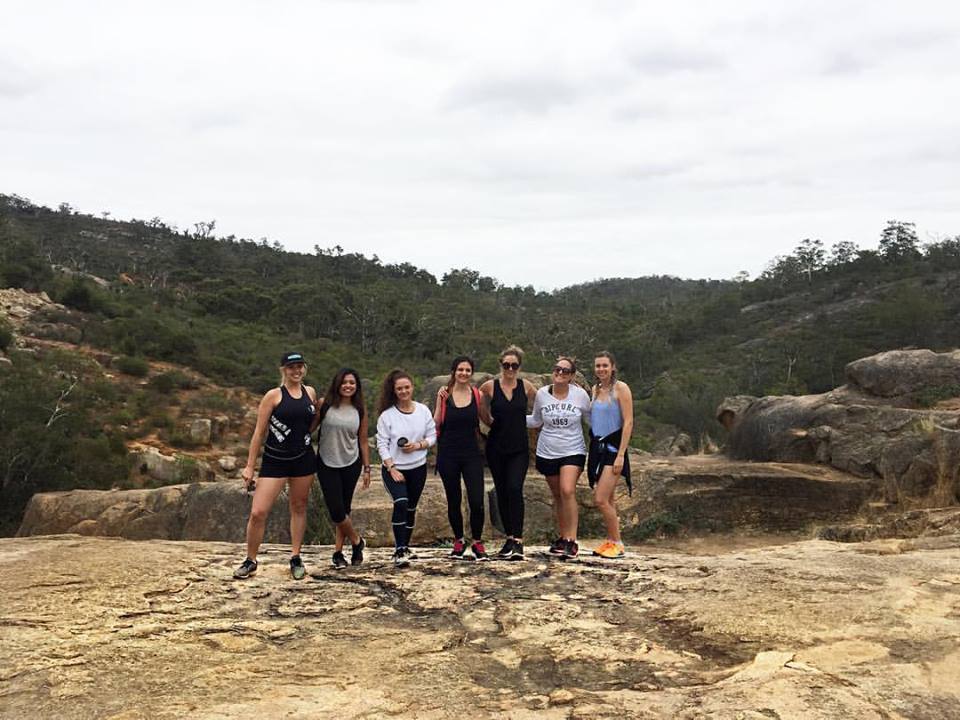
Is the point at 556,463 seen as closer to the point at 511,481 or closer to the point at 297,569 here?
the point at 511,481

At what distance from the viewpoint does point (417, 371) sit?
107 feet

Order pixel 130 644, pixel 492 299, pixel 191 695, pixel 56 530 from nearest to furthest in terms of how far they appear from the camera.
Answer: pixel 191 695
pixel 130 644
pixel 56 530
pixel 492 299

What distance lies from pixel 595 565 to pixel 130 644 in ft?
9.10

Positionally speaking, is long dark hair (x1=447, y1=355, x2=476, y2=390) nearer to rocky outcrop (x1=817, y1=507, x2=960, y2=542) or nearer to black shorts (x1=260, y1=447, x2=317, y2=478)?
black shorts (x1=260, y1=447, x2=317, y2=478)

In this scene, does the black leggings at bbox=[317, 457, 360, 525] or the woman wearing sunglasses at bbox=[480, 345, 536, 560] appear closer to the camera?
the black leggings at bbox=[317, 457, 360, 525]

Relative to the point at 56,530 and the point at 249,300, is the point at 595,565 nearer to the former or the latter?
the point at 56,530

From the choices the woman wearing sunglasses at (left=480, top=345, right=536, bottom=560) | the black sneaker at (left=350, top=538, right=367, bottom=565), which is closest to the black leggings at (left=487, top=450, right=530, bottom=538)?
the woman wearing sunglasses at (left=480, top=345, right=536, bottom=560)

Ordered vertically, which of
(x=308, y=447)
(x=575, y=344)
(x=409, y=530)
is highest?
(x=575, y=344)

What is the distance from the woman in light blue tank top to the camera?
190 inches

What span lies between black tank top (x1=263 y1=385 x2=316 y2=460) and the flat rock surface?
31.8 inches

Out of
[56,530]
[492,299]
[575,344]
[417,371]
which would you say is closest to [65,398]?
[56,530]

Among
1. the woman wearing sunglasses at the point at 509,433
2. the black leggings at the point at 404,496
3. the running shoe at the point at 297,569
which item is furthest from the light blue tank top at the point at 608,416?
the running shoe at the point at 297,569

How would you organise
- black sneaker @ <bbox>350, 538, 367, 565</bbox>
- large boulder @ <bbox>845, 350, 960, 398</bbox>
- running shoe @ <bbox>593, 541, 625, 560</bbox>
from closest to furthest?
1. black sneaker @ <bbox>350, 538, 367, 565</bbox>
2. running shoe @ <bbox>593, 541, 625, 560</bbox>
3. large boulder @ <bbox>845, 350, 960, 398</bbox>

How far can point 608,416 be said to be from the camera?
4852mm
